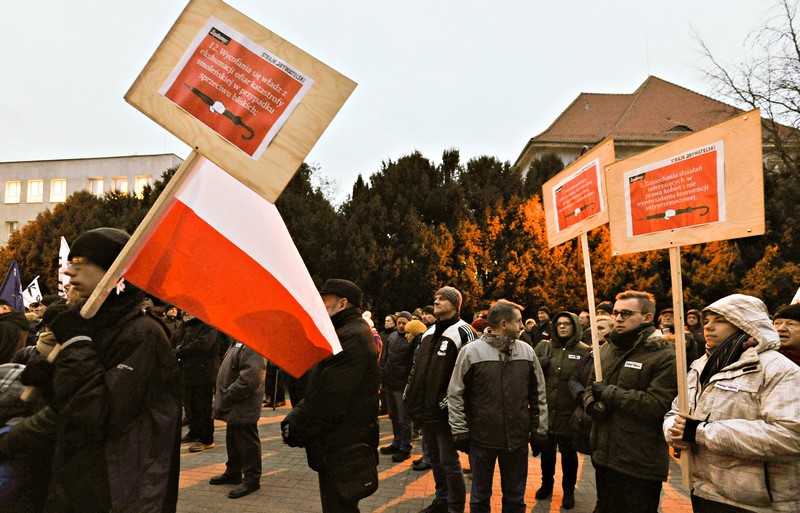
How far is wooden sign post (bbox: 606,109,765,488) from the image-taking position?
10.4 ft

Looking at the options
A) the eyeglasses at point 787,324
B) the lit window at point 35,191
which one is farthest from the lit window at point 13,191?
the eyeglasses at point 787,324

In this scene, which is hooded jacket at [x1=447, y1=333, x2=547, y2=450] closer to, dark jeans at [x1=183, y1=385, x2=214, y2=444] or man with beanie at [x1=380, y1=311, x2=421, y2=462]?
man with beanie at [x1=380, y1=311, x2=421, y2=462]

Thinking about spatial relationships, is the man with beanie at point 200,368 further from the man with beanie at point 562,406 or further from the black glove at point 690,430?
the black glove at point 690,430

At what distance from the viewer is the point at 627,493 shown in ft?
12.6

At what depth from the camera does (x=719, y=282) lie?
22.3m

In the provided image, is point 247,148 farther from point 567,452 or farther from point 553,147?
point 553,147

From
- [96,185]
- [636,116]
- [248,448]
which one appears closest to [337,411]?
[248,448]

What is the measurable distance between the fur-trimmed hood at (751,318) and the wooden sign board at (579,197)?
127 centimetres

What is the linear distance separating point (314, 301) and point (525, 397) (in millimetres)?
2375

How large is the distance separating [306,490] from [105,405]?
3.94m

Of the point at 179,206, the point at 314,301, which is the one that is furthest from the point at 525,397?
the point at 179,206

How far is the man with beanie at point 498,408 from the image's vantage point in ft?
14.4

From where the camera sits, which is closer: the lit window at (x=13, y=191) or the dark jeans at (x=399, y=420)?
the dark jeans at (x=399, y=420)

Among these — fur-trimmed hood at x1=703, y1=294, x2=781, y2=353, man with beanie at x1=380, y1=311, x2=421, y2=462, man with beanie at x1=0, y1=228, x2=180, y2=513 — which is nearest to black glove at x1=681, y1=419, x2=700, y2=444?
fur-trimmed hood at x1=703, y1=294, x2=781, y2=353
